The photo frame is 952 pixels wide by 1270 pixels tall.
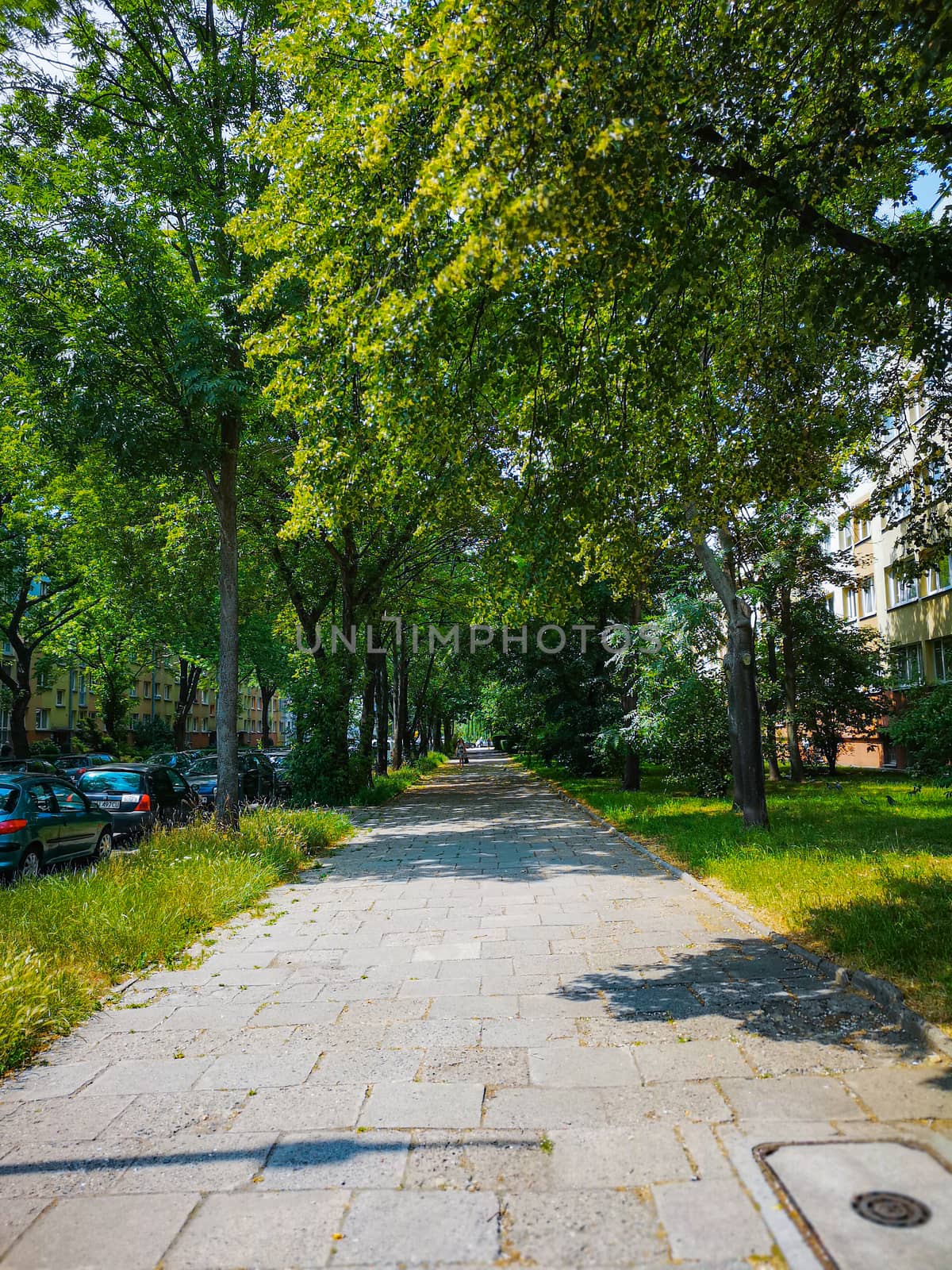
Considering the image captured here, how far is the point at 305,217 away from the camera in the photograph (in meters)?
7.82

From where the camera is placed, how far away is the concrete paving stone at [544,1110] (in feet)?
13.3

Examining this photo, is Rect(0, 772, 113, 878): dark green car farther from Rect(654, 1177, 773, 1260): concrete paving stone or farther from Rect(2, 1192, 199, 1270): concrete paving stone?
Rect(654, 1177, 773, 1260): concrete paving stone

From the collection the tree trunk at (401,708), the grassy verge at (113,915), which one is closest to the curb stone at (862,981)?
the grassy verge at (113,915)

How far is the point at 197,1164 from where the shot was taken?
3.77 metres

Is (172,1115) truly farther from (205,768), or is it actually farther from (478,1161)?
(205,768)

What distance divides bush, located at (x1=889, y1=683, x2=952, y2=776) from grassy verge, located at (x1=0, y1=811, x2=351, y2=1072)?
32.3ft

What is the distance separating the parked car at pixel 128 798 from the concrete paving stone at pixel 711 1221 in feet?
42.4

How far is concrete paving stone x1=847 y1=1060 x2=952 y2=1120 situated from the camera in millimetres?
3932

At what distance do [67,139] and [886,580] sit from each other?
2696 cm

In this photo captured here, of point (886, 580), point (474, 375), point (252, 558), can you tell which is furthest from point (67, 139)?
point (886, 580)

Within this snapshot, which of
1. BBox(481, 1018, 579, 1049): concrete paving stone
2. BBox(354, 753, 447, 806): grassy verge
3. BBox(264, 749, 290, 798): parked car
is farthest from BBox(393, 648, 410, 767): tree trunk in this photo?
BBox(481, 1018, 579, 1049): concrete paving stone

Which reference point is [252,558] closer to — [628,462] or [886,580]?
[628,462]

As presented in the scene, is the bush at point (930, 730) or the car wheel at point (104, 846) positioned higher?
the bush at point (930, 730)

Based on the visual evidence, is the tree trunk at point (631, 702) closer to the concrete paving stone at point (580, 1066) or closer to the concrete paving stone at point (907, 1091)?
the concrete paving stone at point (580, 1066)
